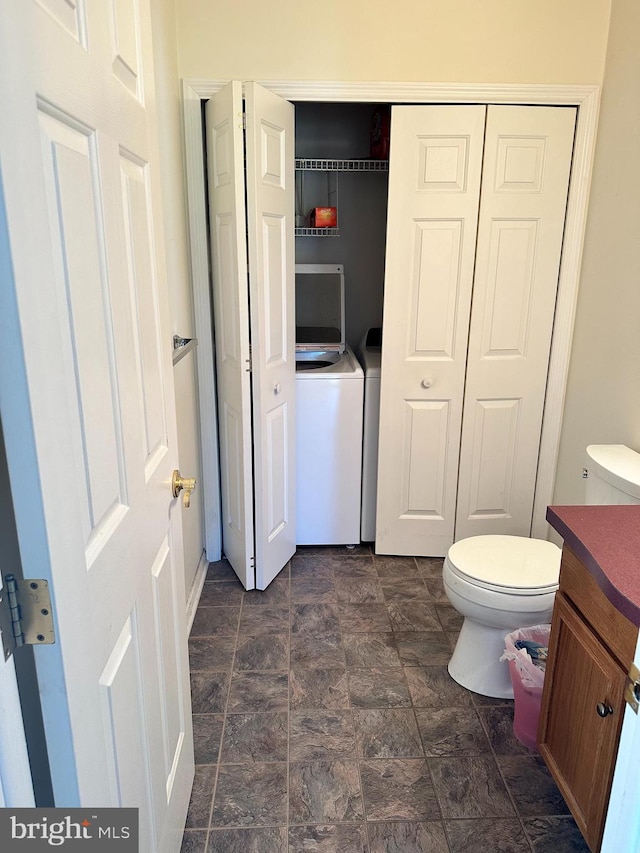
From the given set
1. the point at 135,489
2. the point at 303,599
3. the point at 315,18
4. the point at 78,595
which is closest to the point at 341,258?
the point at 315,18

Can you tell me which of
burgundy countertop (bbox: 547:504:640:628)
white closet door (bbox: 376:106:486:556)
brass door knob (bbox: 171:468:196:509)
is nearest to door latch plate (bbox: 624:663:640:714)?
burgundy countertop (bbox: 547:504:640:628)

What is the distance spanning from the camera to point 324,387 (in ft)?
8.80

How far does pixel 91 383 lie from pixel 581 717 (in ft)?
4.07

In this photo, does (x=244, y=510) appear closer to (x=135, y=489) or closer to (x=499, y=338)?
(x=499, y=338)

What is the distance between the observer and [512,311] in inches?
100

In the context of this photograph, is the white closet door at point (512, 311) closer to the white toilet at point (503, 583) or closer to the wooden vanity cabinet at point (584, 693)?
the white toilet at point (503, 583)

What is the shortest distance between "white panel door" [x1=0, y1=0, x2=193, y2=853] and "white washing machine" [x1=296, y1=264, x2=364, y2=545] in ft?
Result: 4.71

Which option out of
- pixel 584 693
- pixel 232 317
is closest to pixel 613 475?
pixel 584 693

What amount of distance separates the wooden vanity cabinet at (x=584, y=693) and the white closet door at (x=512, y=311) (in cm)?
125

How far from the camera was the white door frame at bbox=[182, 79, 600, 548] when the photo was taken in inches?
91.2

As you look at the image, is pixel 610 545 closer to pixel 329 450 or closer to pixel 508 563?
pixel 508 563

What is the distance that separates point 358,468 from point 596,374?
1064 millimetres

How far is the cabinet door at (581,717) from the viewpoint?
123 cm

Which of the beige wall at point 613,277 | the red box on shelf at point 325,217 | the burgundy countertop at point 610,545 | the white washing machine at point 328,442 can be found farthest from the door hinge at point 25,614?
the red box on shelf at point 325,217
